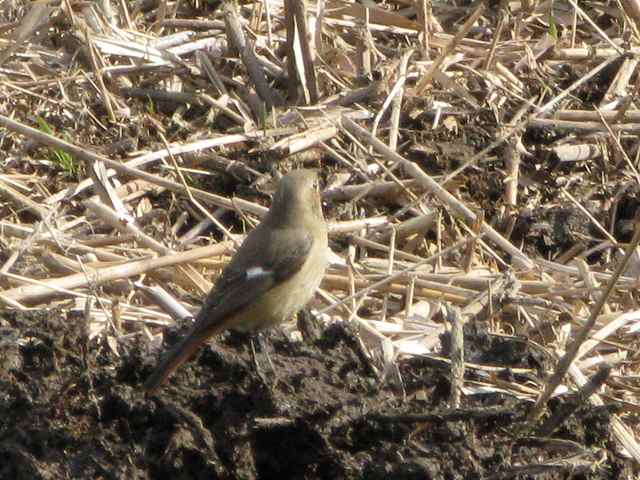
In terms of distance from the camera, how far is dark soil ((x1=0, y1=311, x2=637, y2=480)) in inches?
182

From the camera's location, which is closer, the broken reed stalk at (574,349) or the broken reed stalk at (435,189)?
the broken reed stalk at (574,349)

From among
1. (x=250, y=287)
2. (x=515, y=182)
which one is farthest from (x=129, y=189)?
(x=515, y=182)

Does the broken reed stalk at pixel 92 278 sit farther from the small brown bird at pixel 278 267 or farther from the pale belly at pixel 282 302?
the pale belly at pixel 282 302

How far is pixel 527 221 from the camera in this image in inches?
256

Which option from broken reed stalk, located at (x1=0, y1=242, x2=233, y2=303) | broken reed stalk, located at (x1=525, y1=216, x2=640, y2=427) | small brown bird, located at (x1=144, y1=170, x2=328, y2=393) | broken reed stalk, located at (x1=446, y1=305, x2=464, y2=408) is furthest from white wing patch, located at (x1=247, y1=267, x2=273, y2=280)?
broken reed stalk, located at (x1=525, y1=216, x2=640, y2=427)

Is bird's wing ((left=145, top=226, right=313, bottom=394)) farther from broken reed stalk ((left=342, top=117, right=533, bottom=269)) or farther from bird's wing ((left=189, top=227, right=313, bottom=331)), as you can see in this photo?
broken reed stalk ((left=342, top=117, right=533, bottom=269))

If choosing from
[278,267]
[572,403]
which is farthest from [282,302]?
[572,403]

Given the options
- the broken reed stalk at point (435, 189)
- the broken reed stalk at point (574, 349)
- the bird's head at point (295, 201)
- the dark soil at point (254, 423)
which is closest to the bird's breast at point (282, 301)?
the bird's head at point (295, 201)

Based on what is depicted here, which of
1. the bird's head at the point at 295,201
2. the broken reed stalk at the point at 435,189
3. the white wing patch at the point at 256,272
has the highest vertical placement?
the bird's head at the point at 295,201

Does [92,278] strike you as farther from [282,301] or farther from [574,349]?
[574,349]

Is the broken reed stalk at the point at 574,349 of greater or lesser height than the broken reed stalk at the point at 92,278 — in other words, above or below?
above

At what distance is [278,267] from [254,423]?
0.98 m

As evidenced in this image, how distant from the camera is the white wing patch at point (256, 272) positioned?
5473 mm

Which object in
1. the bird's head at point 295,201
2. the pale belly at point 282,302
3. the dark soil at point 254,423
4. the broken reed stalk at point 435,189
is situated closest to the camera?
the dark soil at point 254,423
